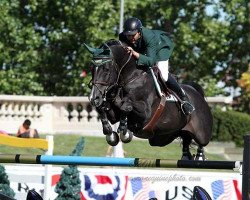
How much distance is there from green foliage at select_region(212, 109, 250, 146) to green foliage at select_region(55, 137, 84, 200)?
1420 centimetres

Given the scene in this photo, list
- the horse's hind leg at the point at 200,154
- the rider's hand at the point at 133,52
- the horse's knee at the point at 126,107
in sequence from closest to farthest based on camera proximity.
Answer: the horse's knee at the point at 126,107 → the rider's hand at the point at 133,52 → the horse's hind leg at the point at 200,154

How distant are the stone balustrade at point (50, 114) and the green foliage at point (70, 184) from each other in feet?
51.9

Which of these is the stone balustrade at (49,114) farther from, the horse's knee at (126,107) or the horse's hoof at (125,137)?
the horse's hoof at (125,137)

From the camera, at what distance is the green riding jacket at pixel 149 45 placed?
9.33 m

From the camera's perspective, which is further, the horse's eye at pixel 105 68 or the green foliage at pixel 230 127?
the green foliage at pixel 230 127

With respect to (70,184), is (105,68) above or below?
above

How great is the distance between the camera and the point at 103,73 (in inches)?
345

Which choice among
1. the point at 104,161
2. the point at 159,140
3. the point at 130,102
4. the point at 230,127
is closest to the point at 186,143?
the point at 159,140

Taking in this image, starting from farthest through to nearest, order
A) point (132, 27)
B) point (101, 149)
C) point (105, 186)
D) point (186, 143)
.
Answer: point (101, 149)
point (105, 186)
point (186, 143)
point (132, 27)

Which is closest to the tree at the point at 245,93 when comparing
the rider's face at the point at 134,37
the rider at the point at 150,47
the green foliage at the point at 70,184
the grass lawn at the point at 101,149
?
the grass lawn at the point at 101,149

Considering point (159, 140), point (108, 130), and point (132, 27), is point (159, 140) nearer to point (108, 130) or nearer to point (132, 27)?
point (108, 130)

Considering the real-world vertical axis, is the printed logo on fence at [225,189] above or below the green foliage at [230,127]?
above

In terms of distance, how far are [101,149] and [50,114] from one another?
5503 millimetres

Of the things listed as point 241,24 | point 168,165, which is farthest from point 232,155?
point 168,165
